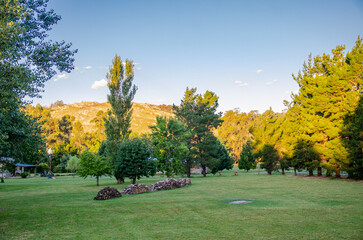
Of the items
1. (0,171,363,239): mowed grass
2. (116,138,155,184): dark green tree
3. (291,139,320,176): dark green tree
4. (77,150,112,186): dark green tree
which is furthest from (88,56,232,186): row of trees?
(0,171,363,239): mowed grass

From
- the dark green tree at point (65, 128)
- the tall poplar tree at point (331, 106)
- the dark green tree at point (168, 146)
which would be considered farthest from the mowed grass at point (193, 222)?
the dark green tree at point (65, 128)

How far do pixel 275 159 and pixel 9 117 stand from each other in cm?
3469

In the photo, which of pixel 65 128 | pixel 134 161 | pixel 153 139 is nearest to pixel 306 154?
pixel 153 139

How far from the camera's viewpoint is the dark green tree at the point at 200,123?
3909cm

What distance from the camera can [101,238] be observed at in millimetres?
6723

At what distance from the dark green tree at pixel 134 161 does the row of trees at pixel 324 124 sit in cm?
1681

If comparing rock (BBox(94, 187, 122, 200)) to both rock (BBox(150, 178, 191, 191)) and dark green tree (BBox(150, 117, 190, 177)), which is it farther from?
dark green tree (BBox(150, 117, 190, 177))

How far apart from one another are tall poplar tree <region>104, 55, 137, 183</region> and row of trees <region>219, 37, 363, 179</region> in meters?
19.5

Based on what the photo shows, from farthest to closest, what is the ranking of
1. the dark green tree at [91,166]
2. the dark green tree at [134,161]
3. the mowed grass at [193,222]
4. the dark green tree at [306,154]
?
the dark green tree at [306,154]
the dark green tree at [91,166]
the dark green tree at [134,161]
the mowed grass at [193,222]

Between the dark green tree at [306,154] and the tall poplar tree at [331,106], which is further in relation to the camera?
the dark green tree at [306,154]

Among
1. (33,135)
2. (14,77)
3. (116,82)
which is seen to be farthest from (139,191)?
(116,82)

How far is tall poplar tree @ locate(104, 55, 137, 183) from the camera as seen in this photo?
29.6m

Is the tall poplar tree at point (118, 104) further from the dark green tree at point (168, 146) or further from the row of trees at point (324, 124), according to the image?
the row of trees at point (324, 124)

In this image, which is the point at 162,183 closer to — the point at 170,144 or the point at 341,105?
the point at 170,144
